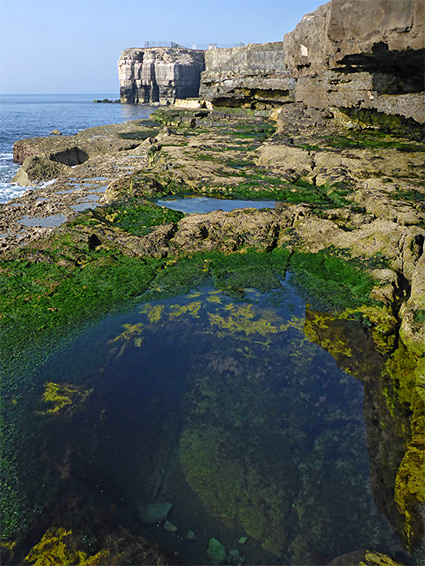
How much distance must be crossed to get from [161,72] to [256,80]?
56.7 metres

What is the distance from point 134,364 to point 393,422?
356cm

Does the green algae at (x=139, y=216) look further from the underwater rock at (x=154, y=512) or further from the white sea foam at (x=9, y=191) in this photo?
the underwater rock at (x=154, y=512)

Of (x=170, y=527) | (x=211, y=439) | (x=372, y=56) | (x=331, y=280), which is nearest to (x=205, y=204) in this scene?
(x=331, y=280)

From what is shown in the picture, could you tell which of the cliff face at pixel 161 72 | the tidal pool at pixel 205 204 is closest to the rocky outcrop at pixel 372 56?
the tidal pool at pixel 205 204

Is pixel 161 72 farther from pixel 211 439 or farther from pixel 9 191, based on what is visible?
pixel 211 439

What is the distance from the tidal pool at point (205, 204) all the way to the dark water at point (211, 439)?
6118mm

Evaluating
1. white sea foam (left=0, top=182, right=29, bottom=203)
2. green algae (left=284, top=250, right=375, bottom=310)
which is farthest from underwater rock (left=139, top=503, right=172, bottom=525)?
white sea foam (left=0, top=182, right=29, bottom=203)

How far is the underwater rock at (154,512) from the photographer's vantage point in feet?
11.1

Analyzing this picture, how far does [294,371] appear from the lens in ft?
17.1

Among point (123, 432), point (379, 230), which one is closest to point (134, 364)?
point (123, 432)

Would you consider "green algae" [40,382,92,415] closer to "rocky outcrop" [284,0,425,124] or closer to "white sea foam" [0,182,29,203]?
"white sea foam" [0,182,29,203]

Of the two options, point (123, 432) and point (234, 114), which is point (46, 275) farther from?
point (234, 114)

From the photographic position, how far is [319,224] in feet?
30.0

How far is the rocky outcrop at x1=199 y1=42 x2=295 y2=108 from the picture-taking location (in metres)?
35.4
